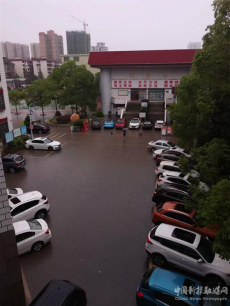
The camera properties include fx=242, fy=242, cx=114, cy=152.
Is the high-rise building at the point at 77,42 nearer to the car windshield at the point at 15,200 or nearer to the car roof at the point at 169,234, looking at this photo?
the car windshield at the point at 15,200

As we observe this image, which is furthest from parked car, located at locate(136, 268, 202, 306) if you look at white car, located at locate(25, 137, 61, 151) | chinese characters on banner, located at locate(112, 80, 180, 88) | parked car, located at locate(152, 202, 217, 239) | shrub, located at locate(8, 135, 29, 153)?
chinese characters on banner, located at locate(112, 80, 180, 88)

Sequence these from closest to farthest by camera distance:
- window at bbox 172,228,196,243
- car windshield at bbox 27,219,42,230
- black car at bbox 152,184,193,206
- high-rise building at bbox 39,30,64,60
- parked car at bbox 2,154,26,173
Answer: window at bbox 172,228,196,243 → car windshield at bbox 27,219,42,230 → black car at bbox 152,184,193,206 → parked car at bbox 2,154,26,173 → high-rise building at bbox 39,30,64,60

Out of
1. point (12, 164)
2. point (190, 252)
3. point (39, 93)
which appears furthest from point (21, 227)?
point (39, 93)

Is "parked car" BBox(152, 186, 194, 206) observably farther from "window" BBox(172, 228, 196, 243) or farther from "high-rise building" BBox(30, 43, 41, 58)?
"high-rise building" BBox(30, 43, 41, 58)

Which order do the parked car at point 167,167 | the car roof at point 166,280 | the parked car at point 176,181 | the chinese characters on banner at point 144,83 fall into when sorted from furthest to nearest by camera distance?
1. the chinese characters on banner at point 144,83
2. the parked car at point 167,167
3. the parked car at point 176,181
4. the car roof at point 166,280

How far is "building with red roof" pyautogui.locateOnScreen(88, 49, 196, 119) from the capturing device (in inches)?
1383

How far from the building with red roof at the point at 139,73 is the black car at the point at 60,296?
32.0m

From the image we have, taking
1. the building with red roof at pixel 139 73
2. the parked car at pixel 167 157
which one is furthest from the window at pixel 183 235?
the building with red roof at pixel 139 73

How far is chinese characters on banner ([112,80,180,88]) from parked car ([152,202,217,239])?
30.4 meters

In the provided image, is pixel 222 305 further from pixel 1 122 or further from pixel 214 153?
pixel 1 122

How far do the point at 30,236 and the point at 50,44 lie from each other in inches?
6177

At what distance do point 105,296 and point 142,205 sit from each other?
5.52 m

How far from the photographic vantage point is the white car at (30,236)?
8.54 metres

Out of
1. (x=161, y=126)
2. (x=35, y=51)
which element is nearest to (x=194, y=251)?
(x=161, y=126)
